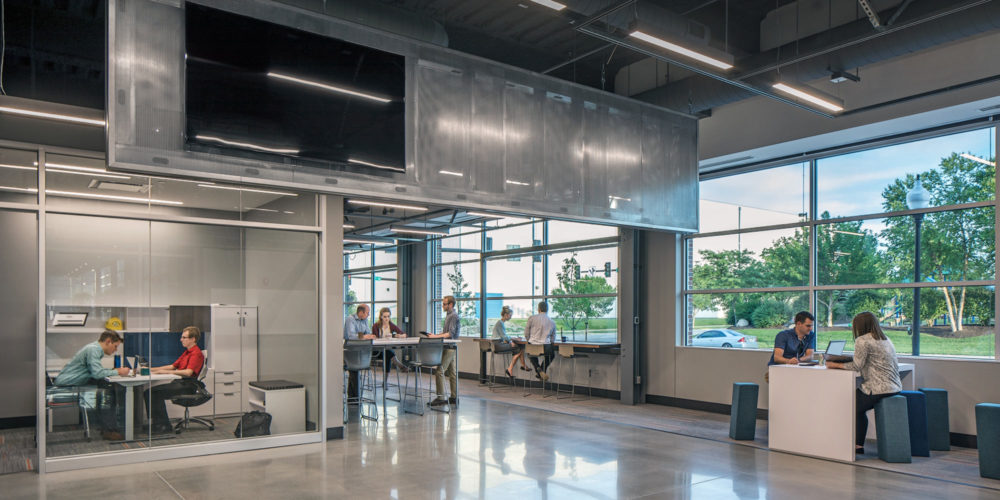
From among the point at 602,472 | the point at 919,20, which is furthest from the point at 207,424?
the point at 919,20

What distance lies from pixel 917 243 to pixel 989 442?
2.82 m

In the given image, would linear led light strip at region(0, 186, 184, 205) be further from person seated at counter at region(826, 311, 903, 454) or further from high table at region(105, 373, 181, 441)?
person seated at counter at region(826, 311, 903, 454)

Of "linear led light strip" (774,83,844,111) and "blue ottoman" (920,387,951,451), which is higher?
"linear led light strip" (774,83,844,111)

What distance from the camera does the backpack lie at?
6762 mm

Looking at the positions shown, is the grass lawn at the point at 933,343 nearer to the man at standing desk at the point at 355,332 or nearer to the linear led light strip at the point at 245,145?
the man at standing desk at the point at 355,332

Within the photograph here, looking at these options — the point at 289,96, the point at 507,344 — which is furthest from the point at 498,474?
the point at 507,344

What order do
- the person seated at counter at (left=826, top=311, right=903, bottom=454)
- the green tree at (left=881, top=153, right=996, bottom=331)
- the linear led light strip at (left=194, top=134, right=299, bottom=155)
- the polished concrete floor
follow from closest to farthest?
1. the polished concrete floor
2. the linear led light strip at (left=194, top=134, right=299, bottom=155)
3. the person seated at counter at (left=826, top=311, right=903, bottom=454)
4. the green tree at (left=881, top=153, right=996, bottom=331)

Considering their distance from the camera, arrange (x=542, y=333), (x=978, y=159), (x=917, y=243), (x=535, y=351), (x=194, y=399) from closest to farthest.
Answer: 1. (x=194, y=399)
2. (x=978, y=159)
3. (x=917, y=243)
4. (x=535, y=351)
5. (x=542, y=333)

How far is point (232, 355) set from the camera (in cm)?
682

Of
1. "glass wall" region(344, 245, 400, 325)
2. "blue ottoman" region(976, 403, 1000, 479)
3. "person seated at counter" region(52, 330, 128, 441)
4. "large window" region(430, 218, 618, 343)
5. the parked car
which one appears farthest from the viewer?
"glass wall" region(344, 245, 400, 325)

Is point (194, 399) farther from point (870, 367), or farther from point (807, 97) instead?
point (807, 97)

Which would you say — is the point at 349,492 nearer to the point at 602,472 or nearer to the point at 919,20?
the point at 602,472

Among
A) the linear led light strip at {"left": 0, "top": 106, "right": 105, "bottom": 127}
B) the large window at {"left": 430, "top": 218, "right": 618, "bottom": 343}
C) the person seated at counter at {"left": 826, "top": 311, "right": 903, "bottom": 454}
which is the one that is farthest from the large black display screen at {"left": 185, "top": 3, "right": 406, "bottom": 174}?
the large window at {"left": 430, "top": 218, "right": 618, "bottom": 343}

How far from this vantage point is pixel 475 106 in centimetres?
709
